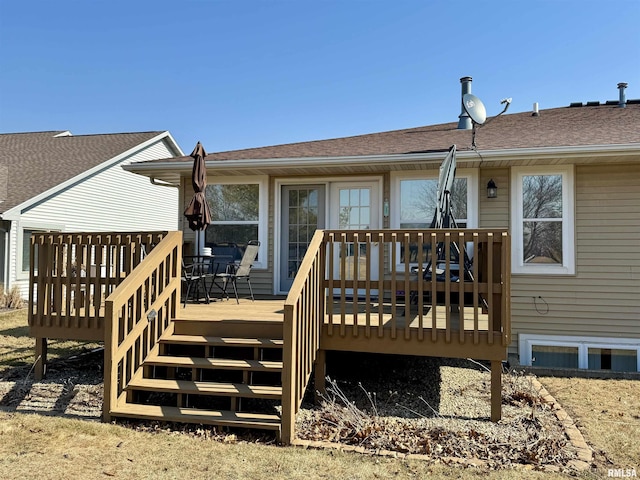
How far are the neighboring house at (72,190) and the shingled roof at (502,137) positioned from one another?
5.41m

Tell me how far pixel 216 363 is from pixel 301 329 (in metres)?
0.86

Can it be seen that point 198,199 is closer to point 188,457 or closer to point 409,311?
point 409,311

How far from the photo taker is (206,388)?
3789 mm

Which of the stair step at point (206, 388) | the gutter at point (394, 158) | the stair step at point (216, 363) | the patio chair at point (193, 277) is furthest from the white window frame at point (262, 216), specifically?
the stair step at point (206, 388)

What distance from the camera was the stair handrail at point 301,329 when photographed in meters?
3.42

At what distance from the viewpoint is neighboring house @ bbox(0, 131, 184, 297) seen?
1232 cm

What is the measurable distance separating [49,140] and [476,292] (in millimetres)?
17870

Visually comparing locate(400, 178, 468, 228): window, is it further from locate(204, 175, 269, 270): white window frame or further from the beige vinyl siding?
locate(204, 175, 269, 270): white window frame

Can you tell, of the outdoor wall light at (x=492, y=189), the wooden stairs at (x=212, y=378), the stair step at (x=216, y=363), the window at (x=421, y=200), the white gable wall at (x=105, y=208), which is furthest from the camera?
the white gable wall at (x=105, y=208)

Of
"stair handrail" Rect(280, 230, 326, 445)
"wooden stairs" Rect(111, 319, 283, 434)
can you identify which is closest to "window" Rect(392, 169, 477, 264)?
"stair handrail" Rect(280, 230, 326, 445)

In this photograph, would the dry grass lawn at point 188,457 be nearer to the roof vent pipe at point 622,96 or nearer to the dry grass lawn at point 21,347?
the dry grass lawn at point 21,347

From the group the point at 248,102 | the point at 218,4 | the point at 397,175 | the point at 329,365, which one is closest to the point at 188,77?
the point at 248,102

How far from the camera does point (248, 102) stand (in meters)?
16.5

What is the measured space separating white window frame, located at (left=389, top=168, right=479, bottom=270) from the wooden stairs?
3.33 metres
